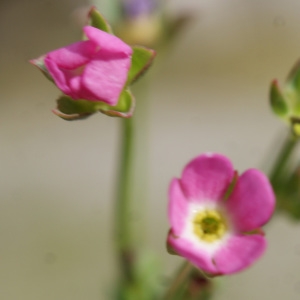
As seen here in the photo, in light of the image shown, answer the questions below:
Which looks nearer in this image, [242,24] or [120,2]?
[120,2]

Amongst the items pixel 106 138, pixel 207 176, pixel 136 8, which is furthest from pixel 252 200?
pixel 106 138

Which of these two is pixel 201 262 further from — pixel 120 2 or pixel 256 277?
pixel 256 277

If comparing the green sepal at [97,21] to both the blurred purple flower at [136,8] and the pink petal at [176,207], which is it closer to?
the pink petal at [176,207]

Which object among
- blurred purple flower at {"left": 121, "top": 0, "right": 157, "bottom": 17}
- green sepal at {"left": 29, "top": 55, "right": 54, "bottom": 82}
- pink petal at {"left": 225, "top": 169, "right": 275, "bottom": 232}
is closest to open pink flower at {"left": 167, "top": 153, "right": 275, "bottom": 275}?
pink petal at {"left": 225, "top": 169, "right": 275, "bottom": 232}

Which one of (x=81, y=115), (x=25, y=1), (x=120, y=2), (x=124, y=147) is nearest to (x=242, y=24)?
(x=25, y=1)

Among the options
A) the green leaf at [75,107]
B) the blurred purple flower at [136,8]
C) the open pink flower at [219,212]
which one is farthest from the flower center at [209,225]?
the blurred purple flower at [136,8]

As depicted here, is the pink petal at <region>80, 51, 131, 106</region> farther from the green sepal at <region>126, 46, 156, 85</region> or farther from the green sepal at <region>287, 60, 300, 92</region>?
the green sepal at <region>287, 60, 300, 92</region>
